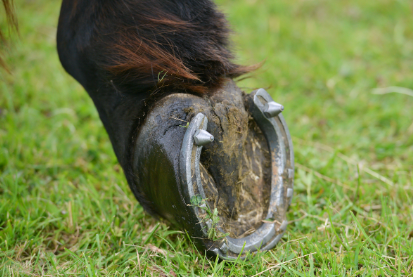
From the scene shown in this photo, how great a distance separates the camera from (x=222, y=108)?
54.6 inches

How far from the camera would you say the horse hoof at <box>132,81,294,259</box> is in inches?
50.9

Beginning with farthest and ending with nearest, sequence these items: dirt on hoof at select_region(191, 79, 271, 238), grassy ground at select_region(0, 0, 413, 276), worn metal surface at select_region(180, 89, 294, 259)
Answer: grassy ground at select_region(0, 0, 413, 276) → dirt on hoof at select_region(191, 79, 271, 238) → worn metal surface at select_region(180, 89, 294, 259)

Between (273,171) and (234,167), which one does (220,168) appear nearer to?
(234,167)

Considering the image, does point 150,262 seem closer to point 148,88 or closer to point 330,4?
point 148,88

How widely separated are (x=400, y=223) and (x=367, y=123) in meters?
1.14

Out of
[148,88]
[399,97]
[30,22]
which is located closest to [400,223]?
[148,88]

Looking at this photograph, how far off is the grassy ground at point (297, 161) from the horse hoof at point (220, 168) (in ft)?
0.44

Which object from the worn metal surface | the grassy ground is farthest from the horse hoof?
the grassy ground

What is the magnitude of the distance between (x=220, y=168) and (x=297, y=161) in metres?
1.01

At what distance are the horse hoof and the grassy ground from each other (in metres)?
0.13

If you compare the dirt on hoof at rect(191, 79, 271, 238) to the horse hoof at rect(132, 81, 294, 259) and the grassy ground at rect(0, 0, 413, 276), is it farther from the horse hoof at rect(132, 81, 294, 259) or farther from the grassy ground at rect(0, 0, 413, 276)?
the grassy ground at rect(0, 0, 413, 276)

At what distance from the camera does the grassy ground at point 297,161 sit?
153cm

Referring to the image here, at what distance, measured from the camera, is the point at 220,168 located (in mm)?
1401

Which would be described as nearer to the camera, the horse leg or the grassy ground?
the horse leg
